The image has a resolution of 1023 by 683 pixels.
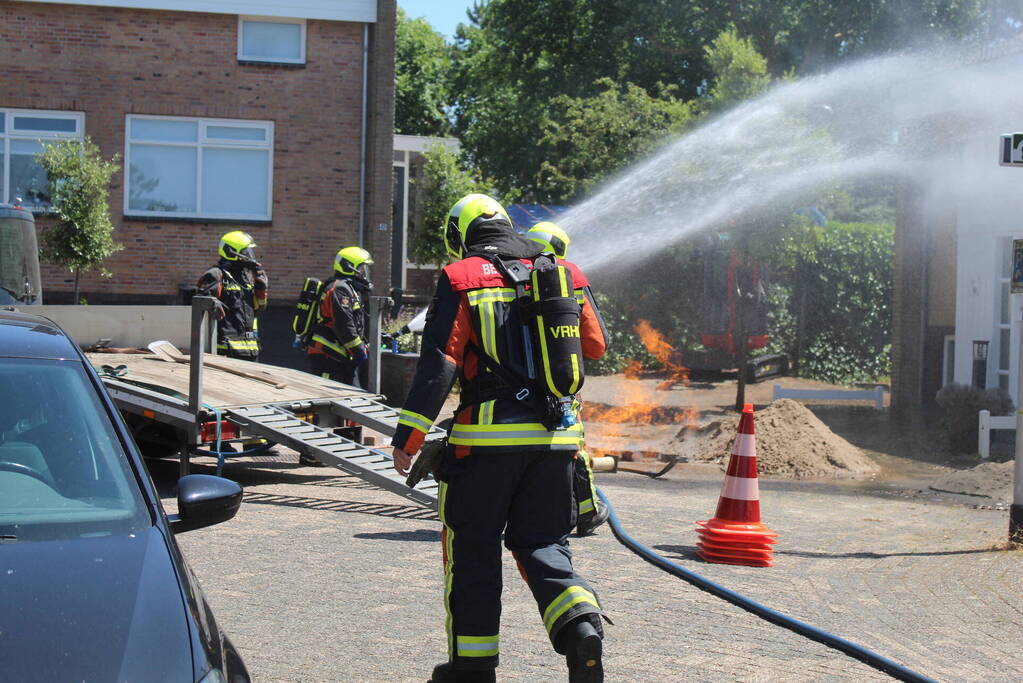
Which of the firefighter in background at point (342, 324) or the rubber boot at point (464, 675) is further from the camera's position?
the firefighter in background at point (342, 324)

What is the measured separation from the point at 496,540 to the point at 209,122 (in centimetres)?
1691

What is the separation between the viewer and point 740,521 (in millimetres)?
7055

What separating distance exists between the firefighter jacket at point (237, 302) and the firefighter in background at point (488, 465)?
7.39m

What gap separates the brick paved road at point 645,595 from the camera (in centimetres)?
496

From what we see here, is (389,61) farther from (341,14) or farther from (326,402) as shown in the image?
(326,402)

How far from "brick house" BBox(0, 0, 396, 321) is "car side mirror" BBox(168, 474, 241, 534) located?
16.2 metres

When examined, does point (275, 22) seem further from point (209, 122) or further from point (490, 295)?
point (490, 295)

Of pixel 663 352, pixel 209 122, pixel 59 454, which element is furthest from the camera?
pixel 663 352

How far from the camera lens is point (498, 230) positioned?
4668 mm

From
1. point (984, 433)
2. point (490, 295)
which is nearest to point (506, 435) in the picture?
point (490, 295)

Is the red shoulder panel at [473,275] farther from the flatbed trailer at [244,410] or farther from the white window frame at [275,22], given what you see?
the white window frame at [275,22]

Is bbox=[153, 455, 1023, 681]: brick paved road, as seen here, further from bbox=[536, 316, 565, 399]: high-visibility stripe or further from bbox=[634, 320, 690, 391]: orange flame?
bbox=[634, 320, 690, 391]: orange flame

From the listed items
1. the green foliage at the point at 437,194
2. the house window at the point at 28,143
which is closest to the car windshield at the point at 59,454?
the house window at the point at 28,143

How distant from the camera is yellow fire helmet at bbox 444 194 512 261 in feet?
15.4
